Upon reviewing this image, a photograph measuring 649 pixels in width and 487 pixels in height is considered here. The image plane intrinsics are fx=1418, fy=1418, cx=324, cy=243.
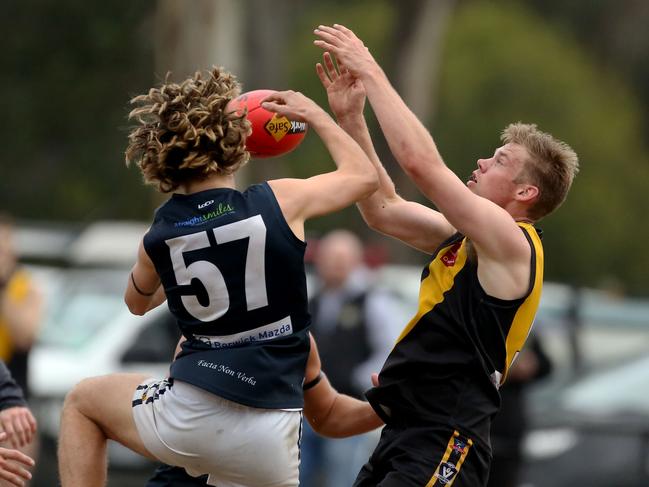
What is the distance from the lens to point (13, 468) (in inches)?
224

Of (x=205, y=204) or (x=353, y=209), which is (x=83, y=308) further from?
(x=353, y=209)

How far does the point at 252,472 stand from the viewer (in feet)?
17.6

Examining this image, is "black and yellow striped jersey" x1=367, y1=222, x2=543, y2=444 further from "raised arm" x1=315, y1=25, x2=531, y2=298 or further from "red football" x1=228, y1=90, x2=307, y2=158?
"red football" x1=228, y1=90, x2=307, y2=158

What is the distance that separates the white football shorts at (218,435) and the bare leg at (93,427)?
71 millimetres

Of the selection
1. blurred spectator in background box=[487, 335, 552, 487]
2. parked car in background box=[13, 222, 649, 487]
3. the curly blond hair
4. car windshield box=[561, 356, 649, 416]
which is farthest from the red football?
car windshield box=[561, 356, 649, 416]

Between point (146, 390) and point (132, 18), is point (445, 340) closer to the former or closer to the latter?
point (146, 390)

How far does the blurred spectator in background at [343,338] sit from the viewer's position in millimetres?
11039

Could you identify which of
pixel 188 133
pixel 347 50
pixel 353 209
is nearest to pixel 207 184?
pixel 188 133

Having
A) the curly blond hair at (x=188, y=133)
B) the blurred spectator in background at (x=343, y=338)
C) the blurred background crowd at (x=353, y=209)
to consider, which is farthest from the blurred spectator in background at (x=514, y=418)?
the curly blond hair at (x=188, y=133)

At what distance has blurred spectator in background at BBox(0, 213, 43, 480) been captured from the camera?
32.7 ft

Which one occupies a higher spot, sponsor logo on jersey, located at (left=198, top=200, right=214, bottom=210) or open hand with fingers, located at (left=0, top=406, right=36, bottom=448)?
sponsor logo on jersey, located at (left=198, top=200, right=214, bottom=210)

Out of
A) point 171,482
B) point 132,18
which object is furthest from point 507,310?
point 132,18

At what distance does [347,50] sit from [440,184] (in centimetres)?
65

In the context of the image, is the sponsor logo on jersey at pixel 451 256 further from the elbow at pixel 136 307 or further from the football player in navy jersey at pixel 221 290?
the elbow at pixel 136 307
